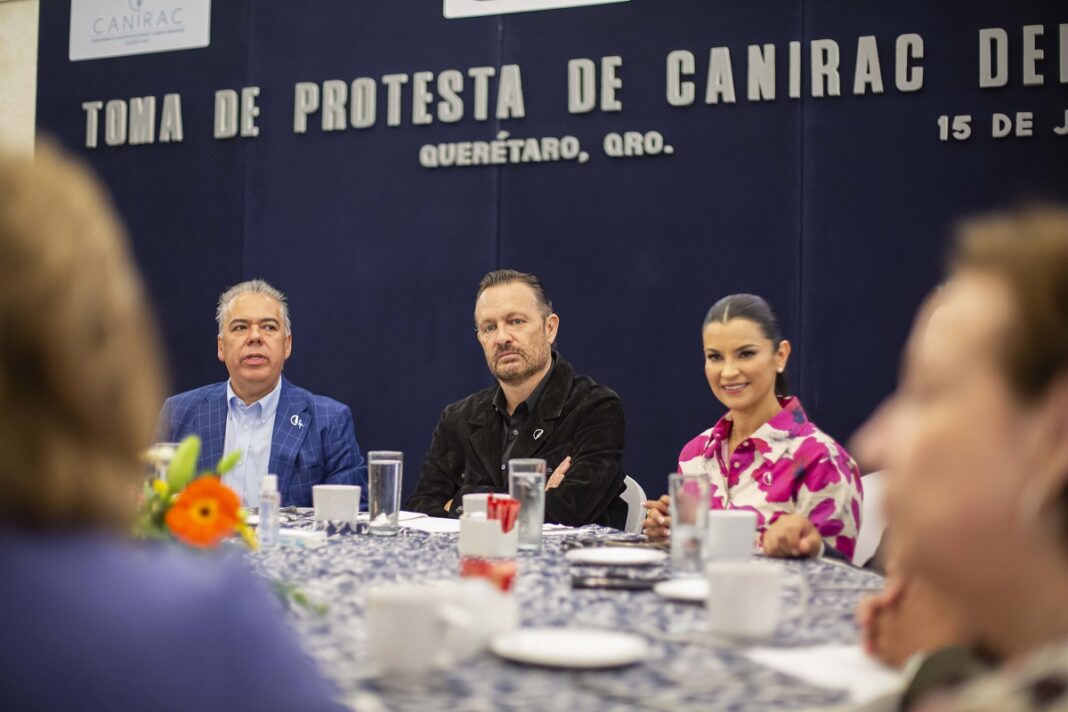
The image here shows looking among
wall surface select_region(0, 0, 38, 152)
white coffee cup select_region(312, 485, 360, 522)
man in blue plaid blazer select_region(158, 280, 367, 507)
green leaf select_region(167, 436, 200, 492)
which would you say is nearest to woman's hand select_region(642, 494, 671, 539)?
white coffee cup select_region(312, 485, 360, 522)

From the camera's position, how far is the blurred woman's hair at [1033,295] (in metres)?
0.71

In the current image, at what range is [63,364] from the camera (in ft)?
2.12

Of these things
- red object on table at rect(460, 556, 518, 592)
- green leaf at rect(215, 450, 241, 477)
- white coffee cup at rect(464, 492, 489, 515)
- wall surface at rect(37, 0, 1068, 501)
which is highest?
wall surface at rect(37, 0, 1068, 501)

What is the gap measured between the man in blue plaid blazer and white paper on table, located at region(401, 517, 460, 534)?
0.77m

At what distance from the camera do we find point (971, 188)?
386 centimetres

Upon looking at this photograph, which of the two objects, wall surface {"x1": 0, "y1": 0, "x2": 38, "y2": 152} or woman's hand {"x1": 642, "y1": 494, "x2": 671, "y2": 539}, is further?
wall surface {"x1": 0, "y1": 0, "x2": 38, "y2": 152}

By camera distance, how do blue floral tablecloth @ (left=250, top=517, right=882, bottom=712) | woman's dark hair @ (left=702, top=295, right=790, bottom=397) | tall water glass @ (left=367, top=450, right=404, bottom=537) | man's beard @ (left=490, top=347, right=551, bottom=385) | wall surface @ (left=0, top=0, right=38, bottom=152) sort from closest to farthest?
blue floral tablecloth @ (left=250, top=517, right=882, bottom=712) < tall water glass @ (left=367, top=450, right=404, bottom=537) < woman's dark hair @ (left=702, top=295, right=790, bottom=397) < man's beard @ (left=490, top=347, right=551, bottom=385) < wall surface @ (left=0, top=0, right=38, bottom=152)

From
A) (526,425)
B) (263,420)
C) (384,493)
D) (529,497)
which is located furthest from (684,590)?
(263,420)

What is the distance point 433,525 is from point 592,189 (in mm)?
2281

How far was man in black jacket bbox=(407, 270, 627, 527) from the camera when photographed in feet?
9.98

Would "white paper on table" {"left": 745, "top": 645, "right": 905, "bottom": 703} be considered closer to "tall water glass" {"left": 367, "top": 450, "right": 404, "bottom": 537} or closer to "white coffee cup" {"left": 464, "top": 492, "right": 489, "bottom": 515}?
"white coffee cup" {"left": 464, "top": 492, "right": 489, "bottom": 515}

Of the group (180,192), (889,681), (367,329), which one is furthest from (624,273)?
(889,681)

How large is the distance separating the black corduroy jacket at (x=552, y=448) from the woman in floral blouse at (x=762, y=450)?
33 centimetres

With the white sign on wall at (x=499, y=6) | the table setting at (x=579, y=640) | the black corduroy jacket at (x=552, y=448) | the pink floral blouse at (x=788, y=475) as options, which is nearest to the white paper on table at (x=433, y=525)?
the black corduroy jacket at (x=552, y=448)
